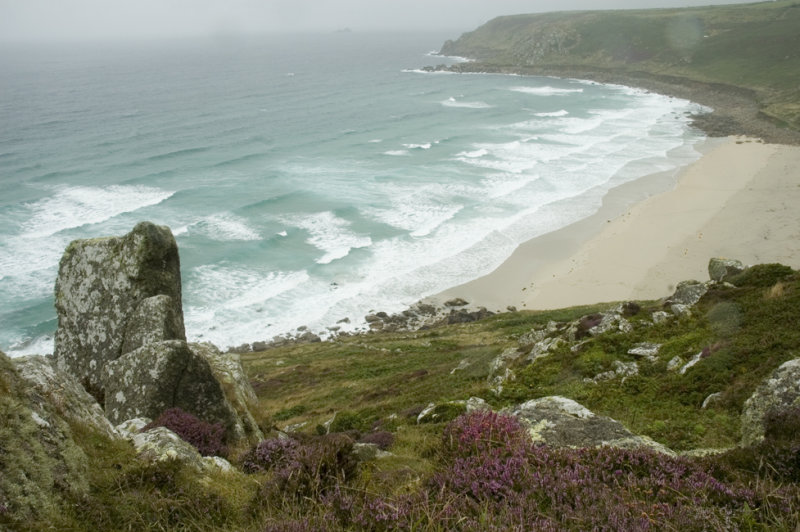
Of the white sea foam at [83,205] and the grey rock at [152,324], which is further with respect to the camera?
the white sea foam at [83,205]

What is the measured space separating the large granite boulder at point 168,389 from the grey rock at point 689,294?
1698cm

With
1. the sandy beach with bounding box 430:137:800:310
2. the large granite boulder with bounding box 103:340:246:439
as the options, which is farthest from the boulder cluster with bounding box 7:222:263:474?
the sandy beach with bounding box 430:137:800:310

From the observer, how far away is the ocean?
45.0 metres

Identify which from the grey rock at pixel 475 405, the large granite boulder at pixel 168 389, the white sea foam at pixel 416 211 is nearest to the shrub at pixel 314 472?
the grey rock at pixel 475 405

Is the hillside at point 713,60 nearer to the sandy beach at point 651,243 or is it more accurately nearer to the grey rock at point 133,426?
the sandy beach at point 651,243

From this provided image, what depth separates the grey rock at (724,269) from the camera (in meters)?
22.3

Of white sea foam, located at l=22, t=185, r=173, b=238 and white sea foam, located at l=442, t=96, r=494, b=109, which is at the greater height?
white sea foam, located at l=442, t=96, r=494, b=109

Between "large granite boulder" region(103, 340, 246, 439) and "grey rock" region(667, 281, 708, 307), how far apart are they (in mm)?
16978

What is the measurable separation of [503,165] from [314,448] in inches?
2832

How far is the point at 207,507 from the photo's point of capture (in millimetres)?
6285

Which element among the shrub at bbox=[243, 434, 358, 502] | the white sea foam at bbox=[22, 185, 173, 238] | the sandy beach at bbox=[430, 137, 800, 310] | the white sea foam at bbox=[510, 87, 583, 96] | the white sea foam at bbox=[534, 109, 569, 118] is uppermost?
the white sea foam at bbox=[510, 87, 583, 96]

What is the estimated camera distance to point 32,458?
595 cm

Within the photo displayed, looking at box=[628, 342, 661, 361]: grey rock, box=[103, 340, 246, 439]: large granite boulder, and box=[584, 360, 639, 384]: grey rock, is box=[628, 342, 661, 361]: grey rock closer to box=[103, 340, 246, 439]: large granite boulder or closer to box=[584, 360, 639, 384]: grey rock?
box=[584, 360, 639, 384]: grey rock

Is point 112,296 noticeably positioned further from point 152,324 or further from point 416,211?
point 416,211
